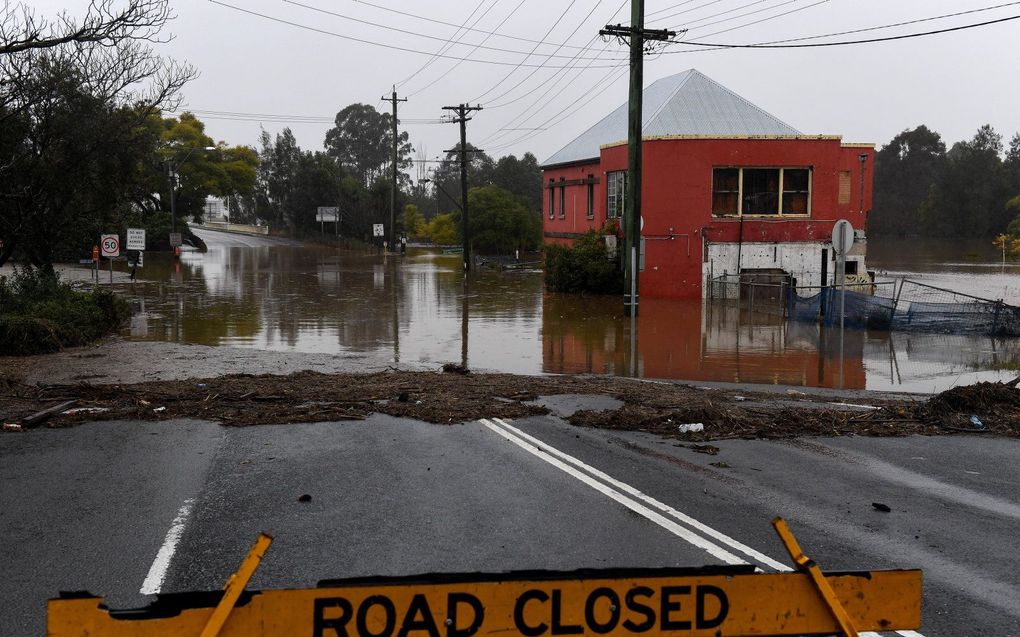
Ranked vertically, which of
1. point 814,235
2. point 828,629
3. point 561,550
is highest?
point 814,235

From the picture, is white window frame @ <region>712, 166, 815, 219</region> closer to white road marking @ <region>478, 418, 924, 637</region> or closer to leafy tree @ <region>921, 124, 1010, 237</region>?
white road marking @ <region>478, 418, 924, 637</region>

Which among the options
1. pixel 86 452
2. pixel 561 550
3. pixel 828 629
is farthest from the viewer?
pixel 86 452

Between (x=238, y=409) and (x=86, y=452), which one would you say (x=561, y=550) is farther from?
(x=238, y=409)

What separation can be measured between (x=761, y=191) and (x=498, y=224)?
1327 inches

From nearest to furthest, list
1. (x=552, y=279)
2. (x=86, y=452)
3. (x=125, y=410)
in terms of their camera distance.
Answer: (x=86, y=452)
(x=125, y=410)
(x=552, y=279)

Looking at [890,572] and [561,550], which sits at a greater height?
[890,572]

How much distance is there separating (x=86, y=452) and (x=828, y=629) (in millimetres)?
7612

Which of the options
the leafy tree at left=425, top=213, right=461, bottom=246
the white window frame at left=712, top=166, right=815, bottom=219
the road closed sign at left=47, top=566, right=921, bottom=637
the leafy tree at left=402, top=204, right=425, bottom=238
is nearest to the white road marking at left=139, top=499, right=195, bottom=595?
the road closed sign at left=47, top=566, right=921, bottom=637

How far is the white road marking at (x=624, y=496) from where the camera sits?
6176 mm

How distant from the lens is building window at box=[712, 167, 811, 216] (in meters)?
33.8

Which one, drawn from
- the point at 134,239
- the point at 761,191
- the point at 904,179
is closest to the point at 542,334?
the point at 761,191

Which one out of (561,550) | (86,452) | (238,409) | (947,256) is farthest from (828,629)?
(947,256)

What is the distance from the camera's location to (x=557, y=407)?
11.8 m

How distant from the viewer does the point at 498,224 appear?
66250mm
